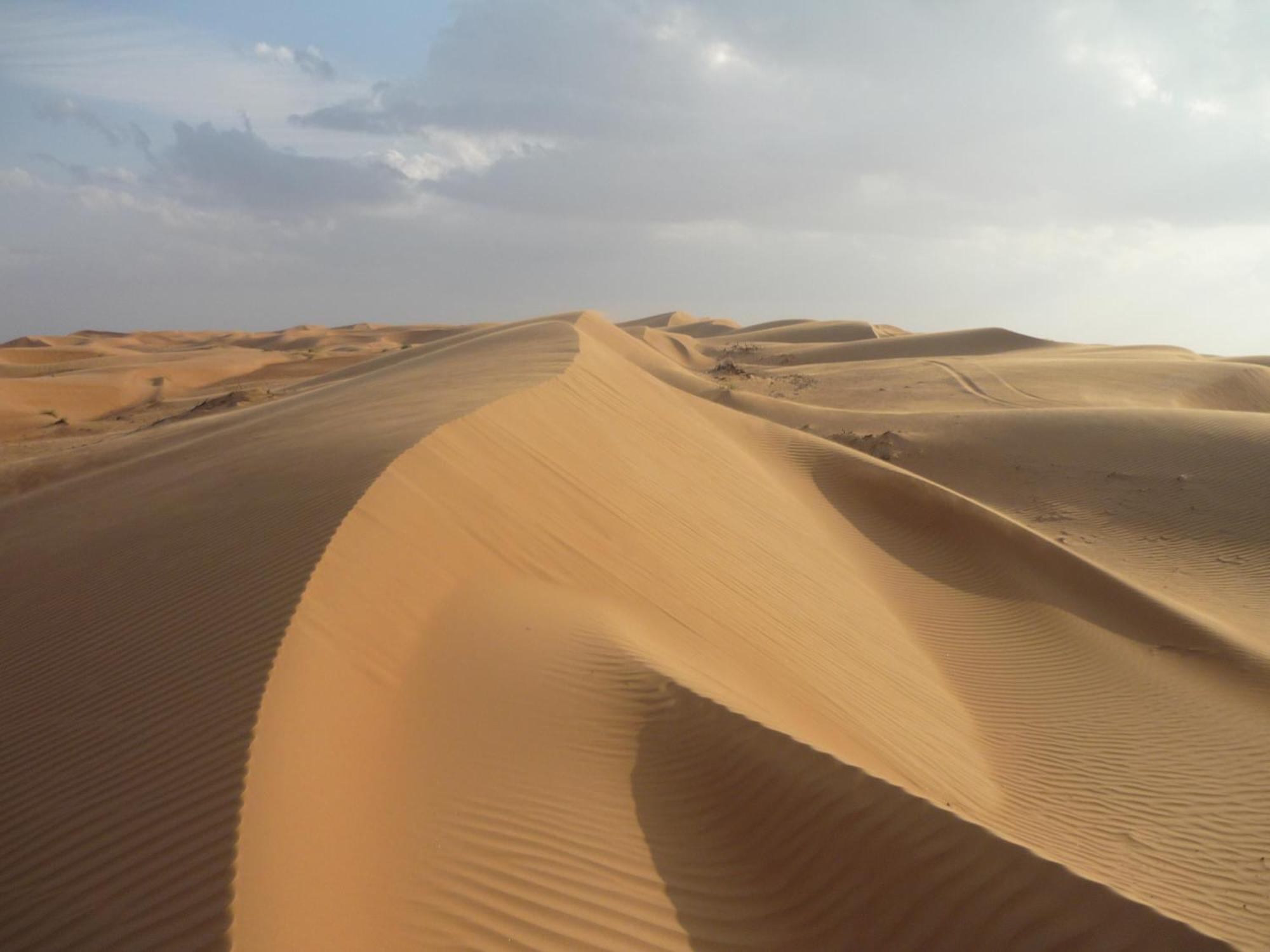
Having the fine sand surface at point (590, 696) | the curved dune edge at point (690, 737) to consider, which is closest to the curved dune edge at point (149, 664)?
the fine sand surface at point (590, 696)

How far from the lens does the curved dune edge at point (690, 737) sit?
3.23m

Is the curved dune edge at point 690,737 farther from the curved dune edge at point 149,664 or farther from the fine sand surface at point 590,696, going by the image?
the curved dune edge at point 149,664

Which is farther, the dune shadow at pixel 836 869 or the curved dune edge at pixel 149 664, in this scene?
the dune shadow at pixel 836 869

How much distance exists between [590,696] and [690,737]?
635 millimetres

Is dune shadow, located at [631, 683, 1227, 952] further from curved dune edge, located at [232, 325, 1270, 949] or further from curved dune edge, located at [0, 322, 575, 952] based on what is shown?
curved dune edge, located at [0, 322, 575, 952]

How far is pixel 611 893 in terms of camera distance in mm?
3352

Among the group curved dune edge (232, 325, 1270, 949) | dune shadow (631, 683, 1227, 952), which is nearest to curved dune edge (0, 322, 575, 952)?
curved dune edge (232, 325, 1270, 949)

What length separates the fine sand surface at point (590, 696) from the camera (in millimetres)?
3203

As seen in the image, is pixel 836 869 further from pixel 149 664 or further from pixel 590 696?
pixel 149 664

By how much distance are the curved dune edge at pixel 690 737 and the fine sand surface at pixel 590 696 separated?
0.07 feet

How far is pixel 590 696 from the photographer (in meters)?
4.74

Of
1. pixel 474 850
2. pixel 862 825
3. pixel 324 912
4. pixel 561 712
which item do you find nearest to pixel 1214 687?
pixel 862 825

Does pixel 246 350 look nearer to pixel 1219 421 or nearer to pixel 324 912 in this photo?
pixel 1219 421

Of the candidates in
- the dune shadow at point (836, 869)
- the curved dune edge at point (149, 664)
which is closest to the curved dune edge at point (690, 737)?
the dune shadow at point (836, 869)
